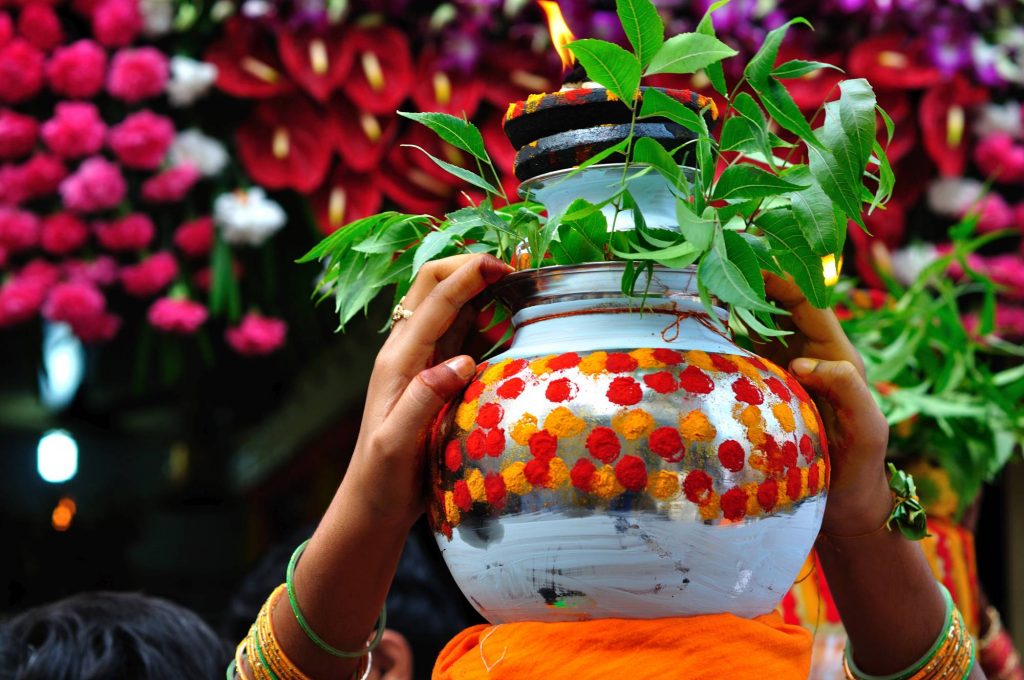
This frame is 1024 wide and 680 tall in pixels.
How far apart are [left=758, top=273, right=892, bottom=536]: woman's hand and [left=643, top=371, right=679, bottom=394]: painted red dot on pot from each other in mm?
222

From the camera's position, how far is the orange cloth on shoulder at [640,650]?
962 millimetres

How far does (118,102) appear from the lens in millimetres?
2590

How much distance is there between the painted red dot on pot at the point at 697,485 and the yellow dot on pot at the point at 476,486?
169mm

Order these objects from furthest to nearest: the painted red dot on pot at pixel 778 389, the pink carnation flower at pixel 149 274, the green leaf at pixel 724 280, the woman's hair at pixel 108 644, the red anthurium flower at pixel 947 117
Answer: the red anthurium flower at pixel 947 117, the pink carnation flower at pixel 149 274, the woman's hair at pixel 108 644, the painted red dot on pot at pixel 778 389, the green leaf at pixel 724 280

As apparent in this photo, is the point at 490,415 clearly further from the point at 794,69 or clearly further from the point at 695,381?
the point at 794,69

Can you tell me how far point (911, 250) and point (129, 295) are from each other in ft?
5.95

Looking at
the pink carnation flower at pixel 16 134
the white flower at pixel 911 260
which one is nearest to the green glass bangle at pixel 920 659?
the white flower at pixel 911 260

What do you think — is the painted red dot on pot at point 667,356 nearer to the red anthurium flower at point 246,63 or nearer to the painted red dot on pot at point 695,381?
the painted red dot on pot at point 695,381

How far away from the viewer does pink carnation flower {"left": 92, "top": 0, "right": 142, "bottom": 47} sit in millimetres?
2480

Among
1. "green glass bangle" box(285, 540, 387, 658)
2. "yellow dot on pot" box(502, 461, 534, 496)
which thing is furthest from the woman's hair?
"yellow dot on pot" box(502, 461, 534, 496)

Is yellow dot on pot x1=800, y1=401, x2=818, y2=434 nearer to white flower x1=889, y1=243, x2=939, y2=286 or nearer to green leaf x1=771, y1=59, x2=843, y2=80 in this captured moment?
green leaf x1=771, y1=59, x2=843, y2=80

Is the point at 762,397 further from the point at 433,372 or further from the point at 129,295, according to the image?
the point at 129,295

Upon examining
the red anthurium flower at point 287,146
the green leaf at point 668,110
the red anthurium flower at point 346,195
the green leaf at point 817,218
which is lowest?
the red anthurium flower at point 346,195

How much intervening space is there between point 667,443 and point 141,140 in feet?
6.05
